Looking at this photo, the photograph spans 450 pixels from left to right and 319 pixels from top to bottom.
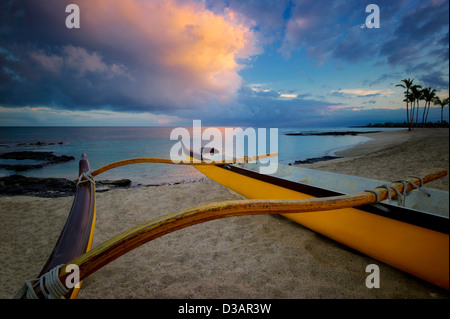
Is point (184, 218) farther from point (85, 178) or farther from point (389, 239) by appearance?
point (85, 178)

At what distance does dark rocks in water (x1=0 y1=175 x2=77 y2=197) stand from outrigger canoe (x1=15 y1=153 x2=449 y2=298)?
16.0 feet

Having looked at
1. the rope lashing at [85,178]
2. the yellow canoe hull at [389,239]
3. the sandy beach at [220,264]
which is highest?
the rope lashing at [85,178]

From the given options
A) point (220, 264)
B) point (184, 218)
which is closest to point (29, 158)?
point (220, 264)

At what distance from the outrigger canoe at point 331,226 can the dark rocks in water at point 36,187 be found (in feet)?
16.0

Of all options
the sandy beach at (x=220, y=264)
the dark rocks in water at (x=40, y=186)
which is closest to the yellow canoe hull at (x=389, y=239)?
the sandy beach at (x=220, y=264)

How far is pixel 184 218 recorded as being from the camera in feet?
3.91

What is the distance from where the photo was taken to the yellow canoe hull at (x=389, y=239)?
1.37m

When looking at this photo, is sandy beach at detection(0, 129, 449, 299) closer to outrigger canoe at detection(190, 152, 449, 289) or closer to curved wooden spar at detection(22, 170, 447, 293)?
outrigger canoe at detection(190, 152, 449, 289)

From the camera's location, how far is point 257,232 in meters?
2.75

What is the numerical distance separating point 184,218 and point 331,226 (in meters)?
1.82

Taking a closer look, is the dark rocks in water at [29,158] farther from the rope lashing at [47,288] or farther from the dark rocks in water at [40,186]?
the rope lashing at [47,288]

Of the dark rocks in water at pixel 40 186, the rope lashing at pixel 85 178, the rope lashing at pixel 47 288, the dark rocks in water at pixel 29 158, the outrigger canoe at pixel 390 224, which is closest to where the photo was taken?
the rope lashing at pixel 47 288
